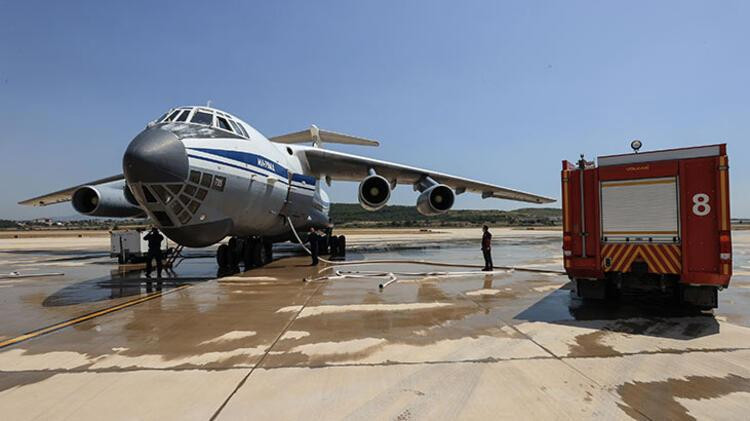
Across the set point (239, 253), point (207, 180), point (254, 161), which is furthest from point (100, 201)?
point (207, 180)

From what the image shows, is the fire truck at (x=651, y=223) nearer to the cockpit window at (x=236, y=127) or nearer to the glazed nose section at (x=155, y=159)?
the glazed nose section at (x=155, y=159)

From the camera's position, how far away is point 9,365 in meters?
3.96

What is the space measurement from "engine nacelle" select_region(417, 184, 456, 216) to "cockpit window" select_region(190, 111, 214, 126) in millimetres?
6909

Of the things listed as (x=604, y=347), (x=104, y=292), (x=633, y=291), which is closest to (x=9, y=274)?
(x=104, y=292)

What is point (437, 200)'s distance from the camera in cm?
1349

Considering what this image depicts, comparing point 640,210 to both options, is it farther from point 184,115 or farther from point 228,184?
point 184,115

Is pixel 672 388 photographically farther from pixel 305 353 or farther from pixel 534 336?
pixel 305 353

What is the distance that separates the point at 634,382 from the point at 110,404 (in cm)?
400

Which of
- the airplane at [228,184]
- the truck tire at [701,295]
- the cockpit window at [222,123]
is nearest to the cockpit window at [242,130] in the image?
the airplane at [228,184]

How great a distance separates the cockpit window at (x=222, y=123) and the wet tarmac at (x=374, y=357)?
3765 millimetres

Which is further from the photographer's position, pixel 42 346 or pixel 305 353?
pixel 42 346

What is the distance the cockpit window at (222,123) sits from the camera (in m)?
9.18

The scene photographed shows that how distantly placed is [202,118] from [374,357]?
6.92m

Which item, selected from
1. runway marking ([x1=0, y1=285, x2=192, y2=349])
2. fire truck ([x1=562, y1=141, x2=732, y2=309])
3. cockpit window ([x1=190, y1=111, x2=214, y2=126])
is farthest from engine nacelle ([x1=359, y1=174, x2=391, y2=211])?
fire truck ([x1=562, y1=141, x2=732, y2=309])
